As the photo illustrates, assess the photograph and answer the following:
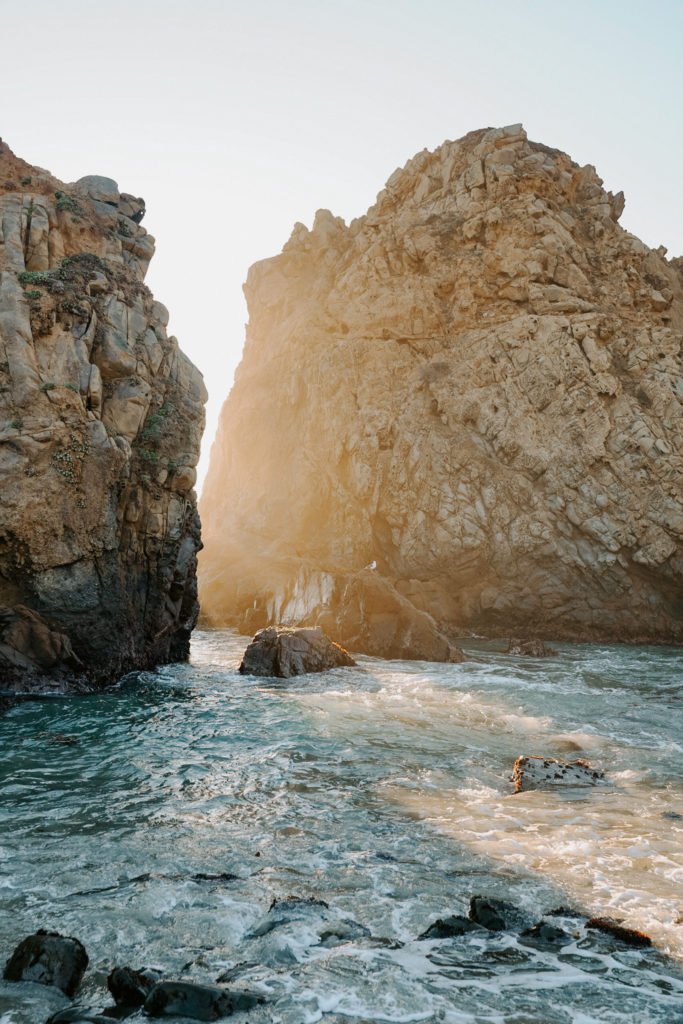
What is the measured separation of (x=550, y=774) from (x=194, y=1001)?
9168 millimetres

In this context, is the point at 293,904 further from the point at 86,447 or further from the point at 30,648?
the point at 86,447

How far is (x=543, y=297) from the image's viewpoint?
46719 mm

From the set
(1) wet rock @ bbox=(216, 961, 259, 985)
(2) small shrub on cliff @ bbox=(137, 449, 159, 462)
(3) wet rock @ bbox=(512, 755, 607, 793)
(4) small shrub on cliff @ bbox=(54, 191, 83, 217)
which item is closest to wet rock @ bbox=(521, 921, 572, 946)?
(1) wet rock @ bbox=(216, 961, 259, 985)

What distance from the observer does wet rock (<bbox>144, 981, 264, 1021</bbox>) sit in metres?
4.95

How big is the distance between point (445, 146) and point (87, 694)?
56.4 metres

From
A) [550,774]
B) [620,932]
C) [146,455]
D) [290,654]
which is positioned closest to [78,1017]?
[620,932]

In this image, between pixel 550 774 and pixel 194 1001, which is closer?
pixel 194 1001

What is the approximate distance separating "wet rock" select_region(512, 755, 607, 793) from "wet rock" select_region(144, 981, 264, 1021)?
7.89m

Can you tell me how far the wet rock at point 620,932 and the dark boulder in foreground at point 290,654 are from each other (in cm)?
1920

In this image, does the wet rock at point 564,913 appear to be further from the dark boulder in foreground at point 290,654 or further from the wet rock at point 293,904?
the dark boulder in foreground at point 290,654

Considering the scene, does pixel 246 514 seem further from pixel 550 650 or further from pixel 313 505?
pixel 550 650

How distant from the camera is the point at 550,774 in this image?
1232 centimetres

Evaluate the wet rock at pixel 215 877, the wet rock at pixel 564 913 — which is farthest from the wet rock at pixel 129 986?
the wet rock at pixel 564 913

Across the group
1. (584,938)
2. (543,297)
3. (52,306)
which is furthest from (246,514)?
(584,938)
